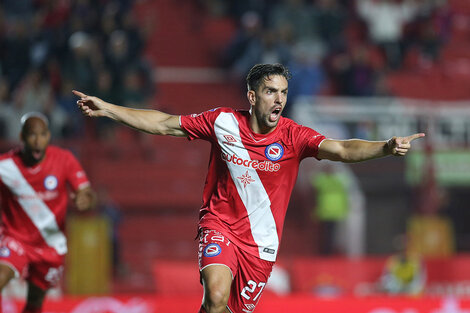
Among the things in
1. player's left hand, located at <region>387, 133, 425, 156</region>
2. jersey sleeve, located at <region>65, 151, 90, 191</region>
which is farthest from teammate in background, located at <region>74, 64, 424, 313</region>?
jersey sleeve, located at <region>65, 151, 90, 191</region>

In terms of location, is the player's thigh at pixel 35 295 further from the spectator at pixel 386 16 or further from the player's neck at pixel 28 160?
the spectator at pixel 386 16

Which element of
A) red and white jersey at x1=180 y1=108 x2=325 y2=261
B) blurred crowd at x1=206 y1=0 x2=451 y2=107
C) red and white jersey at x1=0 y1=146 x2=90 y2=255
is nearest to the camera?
red and white jersey at x1=180 y1=108 x2=325 y2=261

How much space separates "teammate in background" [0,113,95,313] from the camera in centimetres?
737

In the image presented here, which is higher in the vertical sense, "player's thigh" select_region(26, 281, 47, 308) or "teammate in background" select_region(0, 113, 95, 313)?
"teammate in background" select_region(0, 113, 95, 313)

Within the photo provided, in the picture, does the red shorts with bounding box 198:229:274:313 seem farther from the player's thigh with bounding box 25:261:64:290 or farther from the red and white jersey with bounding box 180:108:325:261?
the player's thigh with bounding box 25:261:64:290

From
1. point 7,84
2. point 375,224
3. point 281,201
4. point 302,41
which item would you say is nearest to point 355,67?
point 302,41

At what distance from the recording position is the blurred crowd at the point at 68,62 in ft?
41.8

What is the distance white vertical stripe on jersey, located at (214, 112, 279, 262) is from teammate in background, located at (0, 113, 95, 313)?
2.00 meters

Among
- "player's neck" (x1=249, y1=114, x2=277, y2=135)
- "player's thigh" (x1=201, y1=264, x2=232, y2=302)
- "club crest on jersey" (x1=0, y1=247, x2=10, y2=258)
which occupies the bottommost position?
"player's thigh" (x1=201, y1=264, x2=232, y2=302)

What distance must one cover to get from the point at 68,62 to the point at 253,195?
26.5 feet

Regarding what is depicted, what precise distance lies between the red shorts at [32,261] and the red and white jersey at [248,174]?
223 centimetres

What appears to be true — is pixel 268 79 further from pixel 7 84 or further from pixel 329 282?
pixel 7 84

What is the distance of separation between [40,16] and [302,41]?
5.28 meters

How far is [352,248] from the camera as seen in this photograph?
12625mm
